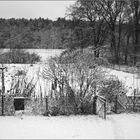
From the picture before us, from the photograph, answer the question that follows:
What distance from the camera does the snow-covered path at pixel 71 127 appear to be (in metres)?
4.82

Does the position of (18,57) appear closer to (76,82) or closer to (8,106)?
(8,106)

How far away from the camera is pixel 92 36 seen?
2922cm

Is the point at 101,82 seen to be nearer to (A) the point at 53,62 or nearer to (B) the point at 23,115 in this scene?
(A) the point at 53,62

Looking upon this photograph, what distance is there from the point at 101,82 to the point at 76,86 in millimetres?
984

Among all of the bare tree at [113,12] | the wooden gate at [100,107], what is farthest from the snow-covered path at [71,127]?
the bare tree at [113,12]

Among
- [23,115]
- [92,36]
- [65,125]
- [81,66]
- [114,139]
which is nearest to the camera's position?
[114,139]

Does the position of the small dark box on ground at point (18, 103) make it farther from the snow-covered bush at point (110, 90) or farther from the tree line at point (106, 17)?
the tree line at point (106, 17)

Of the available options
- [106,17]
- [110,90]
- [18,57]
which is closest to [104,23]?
[106,17]

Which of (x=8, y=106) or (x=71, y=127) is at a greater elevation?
(x=8, y=106)

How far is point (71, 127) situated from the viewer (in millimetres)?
5320

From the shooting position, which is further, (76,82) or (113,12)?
(113,12)

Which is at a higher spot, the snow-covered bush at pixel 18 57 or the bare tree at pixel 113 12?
the bare tree at pixel 113 12

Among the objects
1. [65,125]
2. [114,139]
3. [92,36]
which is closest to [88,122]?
[65,125]

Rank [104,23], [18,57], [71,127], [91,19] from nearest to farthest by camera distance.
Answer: [71,127]
[18,57]
[91,19]
[104,23]
